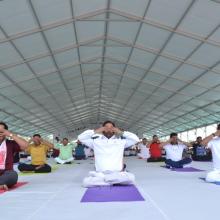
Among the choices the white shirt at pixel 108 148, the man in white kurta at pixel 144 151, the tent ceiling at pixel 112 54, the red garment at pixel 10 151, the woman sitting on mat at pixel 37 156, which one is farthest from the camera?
the man in white kurta at pixel 144 151

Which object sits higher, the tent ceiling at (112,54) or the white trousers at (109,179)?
the tent ceiling at (112,54)

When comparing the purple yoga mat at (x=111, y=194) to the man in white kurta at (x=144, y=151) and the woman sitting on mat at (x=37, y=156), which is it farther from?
the man in white kurta at (x=144, y=151)

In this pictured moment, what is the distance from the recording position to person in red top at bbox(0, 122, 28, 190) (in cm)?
684

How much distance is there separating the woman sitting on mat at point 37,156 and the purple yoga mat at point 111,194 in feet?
16.6

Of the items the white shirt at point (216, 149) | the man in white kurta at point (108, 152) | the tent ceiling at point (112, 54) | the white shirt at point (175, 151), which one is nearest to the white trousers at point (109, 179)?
the man in white kurta at point (108, 152)

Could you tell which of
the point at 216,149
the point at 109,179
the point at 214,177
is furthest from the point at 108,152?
the point at 216,149

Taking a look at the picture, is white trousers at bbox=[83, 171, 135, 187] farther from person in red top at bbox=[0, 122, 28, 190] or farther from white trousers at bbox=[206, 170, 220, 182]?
white trousers at bbox=[206, 170, 220, 182]

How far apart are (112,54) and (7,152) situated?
18.9 m

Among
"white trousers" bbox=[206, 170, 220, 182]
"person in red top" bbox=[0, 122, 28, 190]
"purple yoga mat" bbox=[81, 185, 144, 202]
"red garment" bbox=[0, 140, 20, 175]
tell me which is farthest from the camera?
"white trousers" bbox=[206, 170, 220, 182]

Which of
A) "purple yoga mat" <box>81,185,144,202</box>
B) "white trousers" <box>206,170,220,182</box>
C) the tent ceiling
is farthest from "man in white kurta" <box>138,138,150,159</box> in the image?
"purple yoga mat" <box>81,185,144,202</box>

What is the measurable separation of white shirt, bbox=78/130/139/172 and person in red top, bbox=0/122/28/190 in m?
1.26

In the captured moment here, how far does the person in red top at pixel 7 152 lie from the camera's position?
6.84 m

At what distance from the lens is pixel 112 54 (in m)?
25.2

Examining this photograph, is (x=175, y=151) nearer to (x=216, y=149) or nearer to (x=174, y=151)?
(x=174, y=151)
